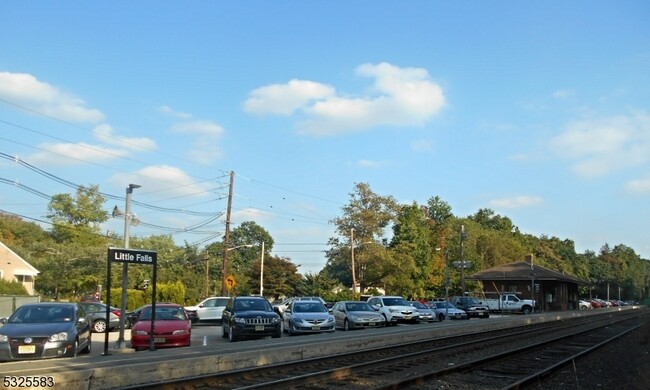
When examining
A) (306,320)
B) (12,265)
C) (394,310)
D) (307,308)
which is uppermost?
(12,265)

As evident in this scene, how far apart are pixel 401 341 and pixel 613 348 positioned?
7437mm

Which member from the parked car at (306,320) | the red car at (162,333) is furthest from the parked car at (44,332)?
the parked car at (306,320)

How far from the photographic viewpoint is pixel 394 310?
3281 centimetres

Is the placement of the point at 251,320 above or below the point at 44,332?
below

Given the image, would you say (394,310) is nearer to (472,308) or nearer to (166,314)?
(472,308)

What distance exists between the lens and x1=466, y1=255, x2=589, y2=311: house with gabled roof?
6525 centimetres

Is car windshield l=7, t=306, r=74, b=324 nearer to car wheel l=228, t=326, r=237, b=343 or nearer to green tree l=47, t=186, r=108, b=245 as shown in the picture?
car wheel l=228, t=326, r=237, b=343

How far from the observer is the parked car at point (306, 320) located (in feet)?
77.8

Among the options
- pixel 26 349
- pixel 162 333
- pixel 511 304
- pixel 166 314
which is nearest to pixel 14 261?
pixel 166 314

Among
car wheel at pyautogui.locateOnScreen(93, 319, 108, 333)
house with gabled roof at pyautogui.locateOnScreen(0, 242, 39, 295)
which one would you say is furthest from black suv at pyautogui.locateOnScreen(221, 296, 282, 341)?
house with gabled roof at pyautogui.locateOnScreen(0, 242, 39, 295)

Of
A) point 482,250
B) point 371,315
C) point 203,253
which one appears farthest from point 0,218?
point 371,315

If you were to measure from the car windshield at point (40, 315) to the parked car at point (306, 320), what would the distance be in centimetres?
965

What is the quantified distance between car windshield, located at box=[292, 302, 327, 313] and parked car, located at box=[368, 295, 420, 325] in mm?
7454

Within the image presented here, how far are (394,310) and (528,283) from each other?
38.3m
